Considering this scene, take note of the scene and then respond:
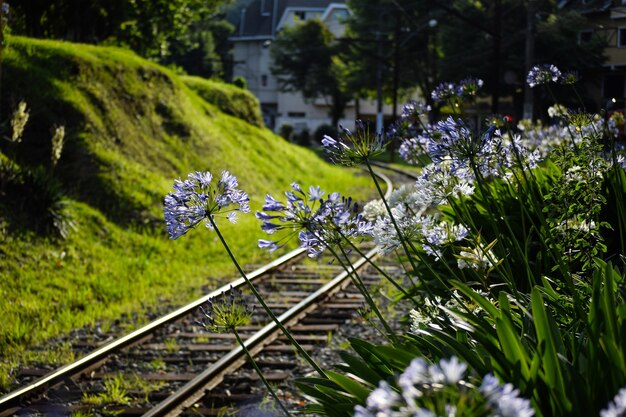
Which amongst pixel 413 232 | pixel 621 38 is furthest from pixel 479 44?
pixel 413 232

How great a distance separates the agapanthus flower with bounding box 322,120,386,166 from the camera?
3.20 m

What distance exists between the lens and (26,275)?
10.8m

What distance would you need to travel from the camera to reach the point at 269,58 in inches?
3509

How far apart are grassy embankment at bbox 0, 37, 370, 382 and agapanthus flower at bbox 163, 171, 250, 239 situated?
5.02m

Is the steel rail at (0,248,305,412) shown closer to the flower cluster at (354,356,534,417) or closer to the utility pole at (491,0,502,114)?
the flower cluster at (354,356,534,417)

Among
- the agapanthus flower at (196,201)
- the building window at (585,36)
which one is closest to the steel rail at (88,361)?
the agapanthus flower at (196,201)

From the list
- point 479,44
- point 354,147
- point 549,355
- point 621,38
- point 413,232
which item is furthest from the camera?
point 621,38

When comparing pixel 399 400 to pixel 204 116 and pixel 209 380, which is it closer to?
pixel 209 380

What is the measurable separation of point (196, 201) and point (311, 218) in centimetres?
45

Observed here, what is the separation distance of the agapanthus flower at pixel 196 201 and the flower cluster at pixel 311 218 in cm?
23

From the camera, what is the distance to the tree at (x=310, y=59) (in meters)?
75.2

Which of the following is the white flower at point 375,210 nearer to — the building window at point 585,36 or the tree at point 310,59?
the building window at point 585,36

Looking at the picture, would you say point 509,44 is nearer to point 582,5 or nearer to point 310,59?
point 582,5

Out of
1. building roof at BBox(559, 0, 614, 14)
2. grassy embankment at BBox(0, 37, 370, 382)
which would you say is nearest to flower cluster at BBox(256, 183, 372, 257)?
grassy embankment at BBox(0, 37, 370, 382)
